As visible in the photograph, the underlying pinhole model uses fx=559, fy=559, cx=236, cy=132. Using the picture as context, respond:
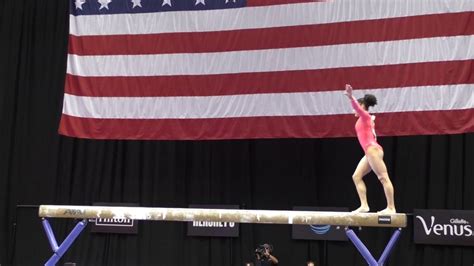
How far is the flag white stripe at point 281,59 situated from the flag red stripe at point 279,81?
0.32ft

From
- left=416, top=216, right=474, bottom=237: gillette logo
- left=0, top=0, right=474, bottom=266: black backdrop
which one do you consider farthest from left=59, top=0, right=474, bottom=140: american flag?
left=416, top=216, right=474, bottom=237: gillette logo

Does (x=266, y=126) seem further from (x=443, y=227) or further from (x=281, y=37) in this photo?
(x=443, y=227)

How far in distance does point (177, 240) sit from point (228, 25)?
175 inches

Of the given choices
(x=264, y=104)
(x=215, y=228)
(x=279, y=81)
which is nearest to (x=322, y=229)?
(x=215, y=228)

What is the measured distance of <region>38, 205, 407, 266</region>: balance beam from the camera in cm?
613

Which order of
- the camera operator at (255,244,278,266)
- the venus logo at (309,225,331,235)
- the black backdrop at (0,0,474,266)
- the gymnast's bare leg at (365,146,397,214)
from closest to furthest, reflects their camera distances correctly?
the gymnast's bare leg at (365,146,397,214)
the camera operator at (255,244,278,266)
the black backdrop at (0,0,474,266)
the venus logo at (309,225,331,235)

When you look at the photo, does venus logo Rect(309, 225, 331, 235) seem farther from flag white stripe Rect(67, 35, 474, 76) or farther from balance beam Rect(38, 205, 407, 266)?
balance beam Rect(38, 205, 407, 266)

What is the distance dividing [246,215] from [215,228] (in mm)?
4474

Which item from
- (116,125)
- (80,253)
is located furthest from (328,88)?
(80,253)

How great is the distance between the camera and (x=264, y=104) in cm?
948

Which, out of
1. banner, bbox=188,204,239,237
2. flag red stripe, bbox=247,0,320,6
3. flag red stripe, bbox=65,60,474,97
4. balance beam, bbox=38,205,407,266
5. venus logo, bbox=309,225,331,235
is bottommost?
banner, bbox=188,204,239,237

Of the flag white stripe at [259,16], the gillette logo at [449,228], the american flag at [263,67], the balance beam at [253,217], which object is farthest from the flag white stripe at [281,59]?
the balance beam at [253,217]

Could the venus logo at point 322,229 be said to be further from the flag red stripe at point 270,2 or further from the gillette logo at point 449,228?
the flag red stripe at point 270,2

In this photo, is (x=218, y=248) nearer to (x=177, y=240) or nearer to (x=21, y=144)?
A: (x=177, y=240)
